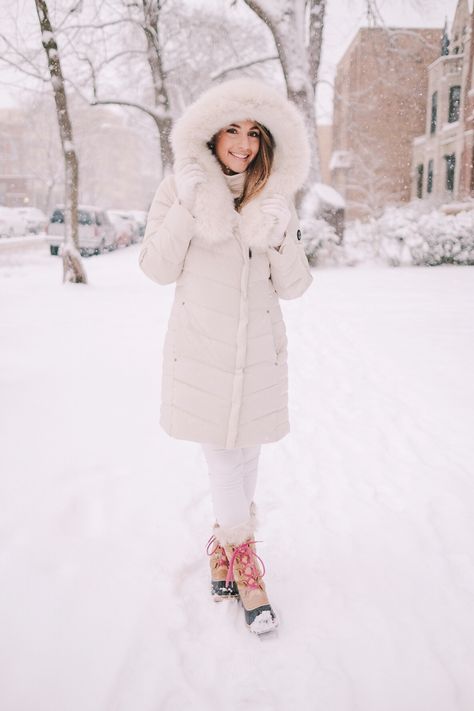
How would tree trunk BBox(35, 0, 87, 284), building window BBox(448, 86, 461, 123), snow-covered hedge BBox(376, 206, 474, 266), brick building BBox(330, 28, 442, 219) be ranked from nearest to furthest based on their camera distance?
1. tree trunk BBox(35, 0, 87, 284)
2. snow-covered hedge BBox(376, 206, 474, 266)
3. building window BBox(448, 86, 461, 123)
4. brick building BBox(330, 28, 442, 219)

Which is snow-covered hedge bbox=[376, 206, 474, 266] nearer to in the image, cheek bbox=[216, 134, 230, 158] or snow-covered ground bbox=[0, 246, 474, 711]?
snow-covered ground bbox=[0, 246, 474, 711]

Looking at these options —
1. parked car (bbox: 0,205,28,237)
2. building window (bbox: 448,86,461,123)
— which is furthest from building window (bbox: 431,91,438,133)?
parked car (bbox: 0,205,28,237)

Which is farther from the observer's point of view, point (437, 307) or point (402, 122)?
point (402, 122)

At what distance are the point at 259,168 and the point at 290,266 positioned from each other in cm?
45

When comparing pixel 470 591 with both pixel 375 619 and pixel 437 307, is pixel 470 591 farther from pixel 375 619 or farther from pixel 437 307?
pixel 437 307

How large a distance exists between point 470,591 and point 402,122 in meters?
30.2

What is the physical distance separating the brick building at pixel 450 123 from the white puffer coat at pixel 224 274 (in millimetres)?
20460

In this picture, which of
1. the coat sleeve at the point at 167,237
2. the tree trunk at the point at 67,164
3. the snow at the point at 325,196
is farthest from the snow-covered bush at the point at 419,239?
the coat sleeve at the point at 167,237

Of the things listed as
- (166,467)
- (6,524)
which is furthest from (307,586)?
(6,524)

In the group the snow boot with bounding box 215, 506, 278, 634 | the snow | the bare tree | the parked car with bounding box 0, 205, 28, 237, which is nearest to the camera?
the snow boot with bounding box 215, 506, 278, 634

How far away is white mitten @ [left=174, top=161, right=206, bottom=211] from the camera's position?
1.89 metres

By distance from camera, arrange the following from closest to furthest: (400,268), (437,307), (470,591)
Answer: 1. (470,591)
2. (437,307)
3. (400,268)

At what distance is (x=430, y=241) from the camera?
522 inches

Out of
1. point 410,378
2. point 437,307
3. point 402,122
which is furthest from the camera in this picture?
point 402,122
